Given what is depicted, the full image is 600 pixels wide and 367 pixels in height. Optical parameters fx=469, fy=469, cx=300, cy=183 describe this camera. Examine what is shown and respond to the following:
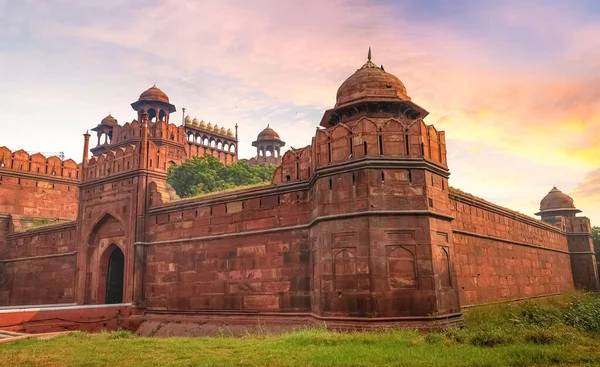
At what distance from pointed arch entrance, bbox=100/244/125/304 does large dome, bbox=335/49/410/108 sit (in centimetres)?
1076

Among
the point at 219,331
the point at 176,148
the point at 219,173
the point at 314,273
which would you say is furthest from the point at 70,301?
the point at 176,148

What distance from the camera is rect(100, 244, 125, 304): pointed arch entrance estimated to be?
17734 mm

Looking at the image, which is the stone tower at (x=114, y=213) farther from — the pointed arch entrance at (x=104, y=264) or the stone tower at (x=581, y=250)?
the stone tower at (x=581, y=250)

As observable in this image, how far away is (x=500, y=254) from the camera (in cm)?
1622

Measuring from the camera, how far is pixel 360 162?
10820 mm

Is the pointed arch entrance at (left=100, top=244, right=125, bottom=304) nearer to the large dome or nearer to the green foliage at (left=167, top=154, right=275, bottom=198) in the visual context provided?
the large dome

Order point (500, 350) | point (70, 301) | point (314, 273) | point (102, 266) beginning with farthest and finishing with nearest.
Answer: point (70, 301) < point (102, 266) < point (314, 273) < point (500, 350)

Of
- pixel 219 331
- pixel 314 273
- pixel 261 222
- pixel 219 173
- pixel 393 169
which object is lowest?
pixel 219 331

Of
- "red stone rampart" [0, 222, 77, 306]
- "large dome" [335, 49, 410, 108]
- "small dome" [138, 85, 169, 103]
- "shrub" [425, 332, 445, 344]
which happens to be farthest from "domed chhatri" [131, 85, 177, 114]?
"shrub" [425, 332, 445, 344]

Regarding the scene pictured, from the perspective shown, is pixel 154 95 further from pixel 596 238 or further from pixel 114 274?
pixel 596 238

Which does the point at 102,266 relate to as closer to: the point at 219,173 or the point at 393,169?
the point at 393,169

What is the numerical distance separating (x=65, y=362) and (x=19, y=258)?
17316 mm

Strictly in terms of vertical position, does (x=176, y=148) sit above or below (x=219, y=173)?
above

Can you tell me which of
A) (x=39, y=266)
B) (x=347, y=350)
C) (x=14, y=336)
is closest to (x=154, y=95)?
(x=39, y=266)
